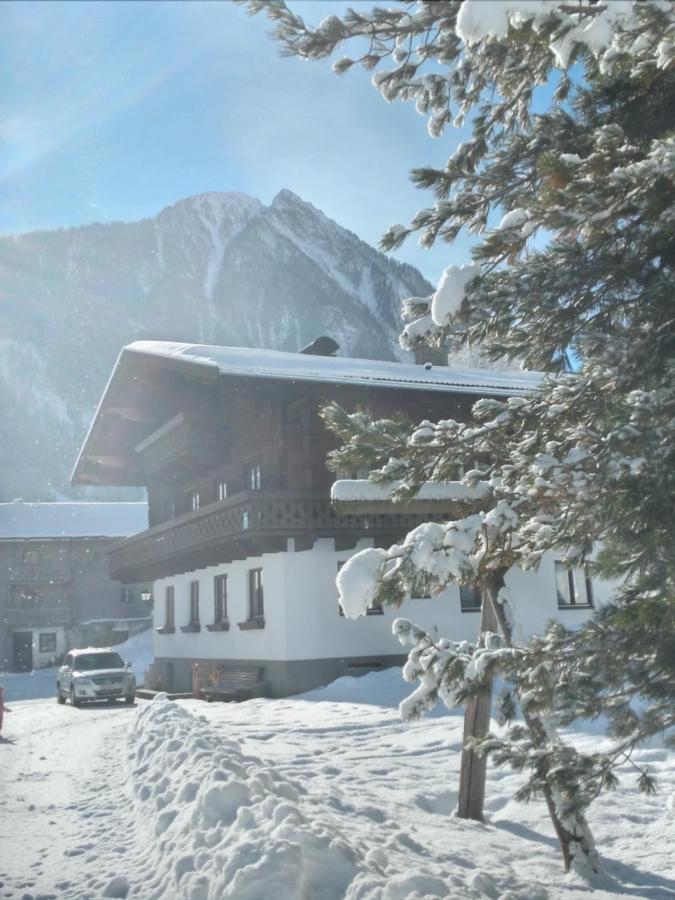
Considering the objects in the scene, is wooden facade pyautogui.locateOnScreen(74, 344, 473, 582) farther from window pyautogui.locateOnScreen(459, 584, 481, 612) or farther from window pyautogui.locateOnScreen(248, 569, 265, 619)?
window pyautogui.locateOnScreen(459, 584, 481, 612)

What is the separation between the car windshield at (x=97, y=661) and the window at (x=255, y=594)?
6375mm

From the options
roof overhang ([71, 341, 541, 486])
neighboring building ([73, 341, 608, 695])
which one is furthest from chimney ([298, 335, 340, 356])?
roof overhang ([71, 341, 541, 486])

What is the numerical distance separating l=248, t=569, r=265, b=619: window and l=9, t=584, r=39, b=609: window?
3345 centimetres

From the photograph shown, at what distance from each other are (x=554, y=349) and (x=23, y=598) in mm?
50272

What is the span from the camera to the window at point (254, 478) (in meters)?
22.1

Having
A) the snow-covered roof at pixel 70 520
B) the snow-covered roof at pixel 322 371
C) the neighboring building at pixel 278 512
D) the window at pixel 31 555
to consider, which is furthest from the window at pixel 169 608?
the window at pixel 31 555

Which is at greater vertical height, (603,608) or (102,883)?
(603,608)

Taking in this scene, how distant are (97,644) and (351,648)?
3221 cm

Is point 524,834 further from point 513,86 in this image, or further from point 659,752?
point 513,86

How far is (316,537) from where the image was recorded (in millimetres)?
18938

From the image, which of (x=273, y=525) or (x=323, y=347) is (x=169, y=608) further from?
(x=273, y=525)

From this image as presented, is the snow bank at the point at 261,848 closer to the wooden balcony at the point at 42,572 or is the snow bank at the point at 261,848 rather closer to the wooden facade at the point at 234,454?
the wooden facade at the point at 234,454

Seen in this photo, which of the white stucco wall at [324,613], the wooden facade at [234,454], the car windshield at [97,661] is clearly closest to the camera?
the wooden facade at [234,454]

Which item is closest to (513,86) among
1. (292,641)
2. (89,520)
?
(292,641)
